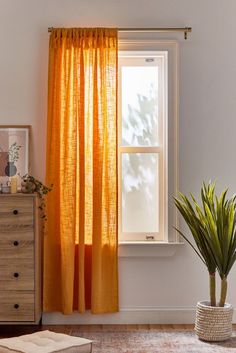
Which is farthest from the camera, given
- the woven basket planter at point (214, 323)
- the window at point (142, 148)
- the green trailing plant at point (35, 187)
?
the window at point (142, 148)

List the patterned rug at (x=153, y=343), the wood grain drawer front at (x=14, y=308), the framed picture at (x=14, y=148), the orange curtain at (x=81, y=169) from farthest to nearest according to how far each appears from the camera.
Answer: the framed picture at (x=14, y=148)
the orange curtain at (x=81, y=169)
the wood grain drawer front at (x=14, y=308)
the patterned rug at (x=153, y=343)

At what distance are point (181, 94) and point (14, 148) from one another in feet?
4.58

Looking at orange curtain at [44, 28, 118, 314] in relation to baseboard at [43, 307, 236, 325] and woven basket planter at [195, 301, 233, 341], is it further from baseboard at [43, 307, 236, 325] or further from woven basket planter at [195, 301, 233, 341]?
woven basket planter at [195, 301, 233, 341]

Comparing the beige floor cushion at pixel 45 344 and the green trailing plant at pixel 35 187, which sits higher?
the green trailing plant at pixel 35 187

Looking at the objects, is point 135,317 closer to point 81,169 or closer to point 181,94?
point 81,169

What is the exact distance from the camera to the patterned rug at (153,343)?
181 inches

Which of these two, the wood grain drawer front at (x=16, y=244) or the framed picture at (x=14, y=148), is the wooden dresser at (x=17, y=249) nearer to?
the wood grain drawer front at (x=16, y=244)

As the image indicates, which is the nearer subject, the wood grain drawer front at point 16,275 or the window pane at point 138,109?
the wood grain drawer front at point 16,275

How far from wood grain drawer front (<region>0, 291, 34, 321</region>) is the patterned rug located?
0.40 meters

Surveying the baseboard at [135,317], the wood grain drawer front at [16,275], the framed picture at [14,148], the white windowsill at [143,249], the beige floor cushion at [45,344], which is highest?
the framed picture at [14,148]

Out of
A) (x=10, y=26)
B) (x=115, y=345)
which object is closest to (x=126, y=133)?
(x=10, y=26)

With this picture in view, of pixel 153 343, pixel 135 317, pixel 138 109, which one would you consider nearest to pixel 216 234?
pixel 153 343

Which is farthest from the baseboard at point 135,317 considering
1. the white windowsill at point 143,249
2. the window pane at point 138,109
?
the window pane at point 138,109

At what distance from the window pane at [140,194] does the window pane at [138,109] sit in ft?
0.44
